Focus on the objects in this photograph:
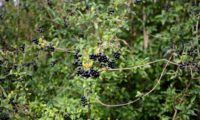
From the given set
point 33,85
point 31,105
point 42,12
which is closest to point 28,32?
point 42,12

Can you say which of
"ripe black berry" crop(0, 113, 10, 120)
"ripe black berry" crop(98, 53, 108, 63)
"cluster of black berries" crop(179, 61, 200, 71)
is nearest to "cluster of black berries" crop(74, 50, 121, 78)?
"ripe black berry" crop(98, 53, 108, 63)


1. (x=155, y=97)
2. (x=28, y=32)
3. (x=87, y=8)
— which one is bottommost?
(x=155, y=97)

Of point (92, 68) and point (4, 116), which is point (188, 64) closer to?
point (92, 68)

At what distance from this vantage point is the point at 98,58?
299 centimetres

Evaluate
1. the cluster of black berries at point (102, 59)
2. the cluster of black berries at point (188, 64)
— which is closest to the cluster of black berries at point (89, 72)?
the cluster of black berries at point (102, 59)

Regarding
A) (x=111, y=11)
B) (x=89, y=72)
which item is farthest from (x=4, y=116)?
(x=111, y=11)

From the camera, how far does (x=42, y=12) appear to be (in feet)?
14.5

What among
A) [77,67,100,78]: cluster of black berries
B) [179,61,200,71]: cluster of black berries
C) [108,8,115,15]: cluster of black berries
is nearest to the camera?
[77,67,100,78]: cluster of black berries

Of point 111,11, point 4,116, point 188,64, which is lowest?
point 4,116

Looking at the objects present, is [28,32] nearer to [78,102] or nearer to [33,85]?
[33,85]

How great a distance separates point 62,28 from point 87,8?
0.48 m

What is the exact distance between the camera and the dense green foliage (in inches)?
136

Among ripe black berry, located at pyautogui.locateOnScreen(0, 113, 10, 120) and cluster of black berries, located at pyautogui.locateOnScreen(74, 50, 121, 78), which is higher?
cluster of black berries, located at pyautogui.locateOnScreen(74, 50, 121, 78)

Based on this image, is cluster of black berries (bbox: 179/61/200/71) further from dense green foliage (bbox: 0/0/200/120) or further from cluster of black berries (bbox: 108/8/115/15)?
cluster of black berries (bbox: 108/8/115/15)
